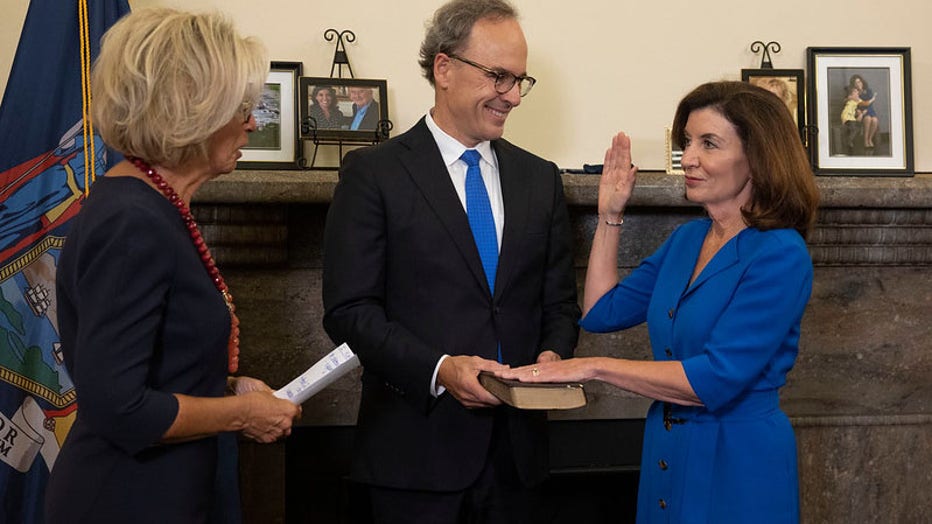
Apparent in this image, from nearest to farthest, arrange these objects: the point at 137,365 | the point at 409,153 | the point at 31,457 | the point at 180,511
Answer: the point at 137,365 < the point at 180,511 < the point at 409,153 < the point at 31,457

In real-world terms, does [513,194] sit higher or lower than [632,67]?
lower

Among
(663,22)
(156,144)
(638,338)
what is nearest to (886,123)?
(663,22)

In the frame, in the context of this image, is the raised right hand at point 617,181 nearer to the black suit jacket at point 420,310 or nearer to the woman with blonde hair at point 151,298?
the black suit jacket at point 420,310

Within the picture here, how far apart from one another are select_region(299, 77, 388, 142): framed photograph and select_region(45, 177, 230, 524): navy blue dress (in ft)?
5.31

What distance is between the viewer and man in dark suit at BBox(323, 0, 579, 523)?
2.22 m

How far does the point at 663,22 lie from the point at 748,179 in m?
1.49

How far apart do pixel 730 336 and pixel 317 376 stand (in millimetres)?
835

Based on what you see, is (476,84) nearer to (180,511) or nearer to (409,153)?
(409,153)

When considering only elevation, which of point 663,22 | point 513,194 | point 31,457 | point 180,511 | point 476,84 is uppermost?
point 663,22

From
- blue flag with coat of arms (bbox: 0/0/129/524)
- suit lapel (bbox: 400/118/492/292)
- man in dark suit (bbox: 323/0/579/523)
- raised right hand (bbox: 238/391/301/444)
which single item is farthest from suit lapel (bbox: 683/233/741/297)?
blue flag with coat of arms (bbox: 0/0/129/524)

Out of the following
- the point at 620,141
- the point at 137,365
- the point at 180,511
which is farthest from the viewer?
the point at 620,141

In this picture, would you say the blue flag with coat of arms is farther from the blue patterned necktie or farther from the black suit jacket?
the blue patterned necktie

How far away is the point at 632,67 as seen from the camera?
354cm

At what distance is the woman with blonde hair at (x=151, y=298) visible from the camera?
1494 mm
